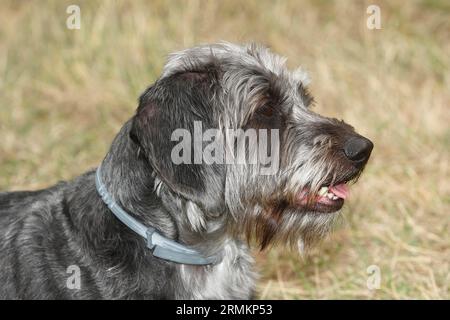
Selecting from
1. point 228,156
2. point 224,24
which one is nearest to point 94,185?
point 228,156

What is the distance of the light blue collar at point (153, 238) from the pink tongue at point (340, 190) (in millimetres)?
856

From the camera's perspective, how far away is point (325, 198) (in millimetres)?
4559

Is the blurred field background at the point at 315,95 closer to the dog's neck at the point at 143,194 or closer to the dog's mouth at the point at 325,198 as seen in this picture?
the dog's mouth at the point at 325,198

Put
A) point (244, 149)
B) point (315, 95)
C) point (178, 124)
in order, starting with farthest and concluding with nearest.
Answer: point (315, 95), point (244, 149), point (178, 124)

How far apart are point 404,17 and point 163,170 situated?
6094 mm

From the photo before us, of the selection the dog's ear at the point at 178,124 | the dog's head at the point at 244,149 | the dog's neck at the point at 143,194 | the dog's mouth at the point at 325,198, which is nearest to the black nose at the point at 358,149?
the dog's head at the point at 244,149

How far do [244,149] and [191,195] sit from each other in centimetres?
38

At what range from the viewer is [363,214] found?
6773 mm

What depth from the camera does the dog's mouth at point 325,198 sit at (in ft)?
14.6

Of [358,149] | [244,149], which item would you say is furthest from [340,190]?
[244,149]

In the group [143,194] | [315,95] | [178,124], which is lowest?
[315,95]

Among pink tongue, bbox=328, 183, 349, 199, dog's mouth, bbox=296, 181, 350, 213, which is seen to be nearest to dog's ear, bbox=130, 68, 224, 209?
dog's mouth, bbox=296, 181, 350, 213

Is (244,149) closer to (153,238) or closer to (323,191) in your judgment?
(323,191)

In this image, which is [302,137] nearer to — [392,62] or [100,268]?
[100,268]
